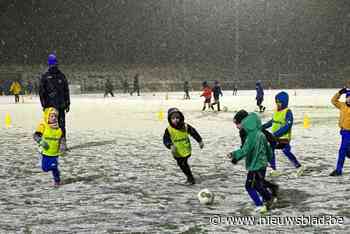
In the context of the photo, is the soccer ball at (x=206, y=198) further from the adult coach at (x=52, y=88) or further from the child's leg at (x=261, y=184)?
the adult coach at (x=52, y=88)

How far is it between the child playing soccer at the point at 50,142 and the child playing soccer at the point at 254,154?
9.79ft

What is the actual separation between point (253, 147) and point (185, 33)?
47434 millimetres

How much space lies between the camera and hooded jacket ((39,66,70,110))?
32.5 ft

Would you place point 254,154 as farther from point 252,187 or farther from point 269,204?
point 269,204

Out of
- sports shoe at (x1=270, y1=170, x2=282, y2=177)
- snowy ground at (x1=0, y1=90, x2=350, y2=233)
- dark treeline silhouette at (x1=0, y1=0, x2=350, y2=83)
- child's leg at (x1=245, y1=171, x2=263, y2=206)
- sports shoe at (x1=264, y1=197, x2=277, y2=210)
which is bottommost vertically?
snowy ground at (x1=0, y1=90, x2=350, y2=233)

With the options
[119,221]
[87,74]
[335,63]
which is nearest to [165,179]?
[119,221]

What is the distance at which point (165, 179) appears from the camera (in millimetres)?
7457

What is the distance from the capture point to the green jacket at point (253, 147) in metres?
5.28

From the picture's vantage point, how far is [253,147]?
5348 mm

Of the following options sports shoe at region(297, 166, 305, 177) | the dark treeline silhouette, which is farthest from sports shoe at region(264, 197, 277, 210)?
the dark treeline silhouette

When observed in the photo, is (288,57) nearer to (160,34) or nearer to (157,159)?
(160,34)

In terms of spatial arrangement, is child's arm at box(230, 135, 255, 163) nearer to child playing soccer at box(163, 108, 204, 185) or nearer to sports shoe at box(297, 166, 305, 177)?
child playing soccer at box(163, 108, 204, 185)

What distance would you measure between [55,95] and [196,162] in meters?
3.48

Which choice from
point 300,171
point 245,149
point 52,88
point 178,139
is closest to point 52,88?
point 52,88
